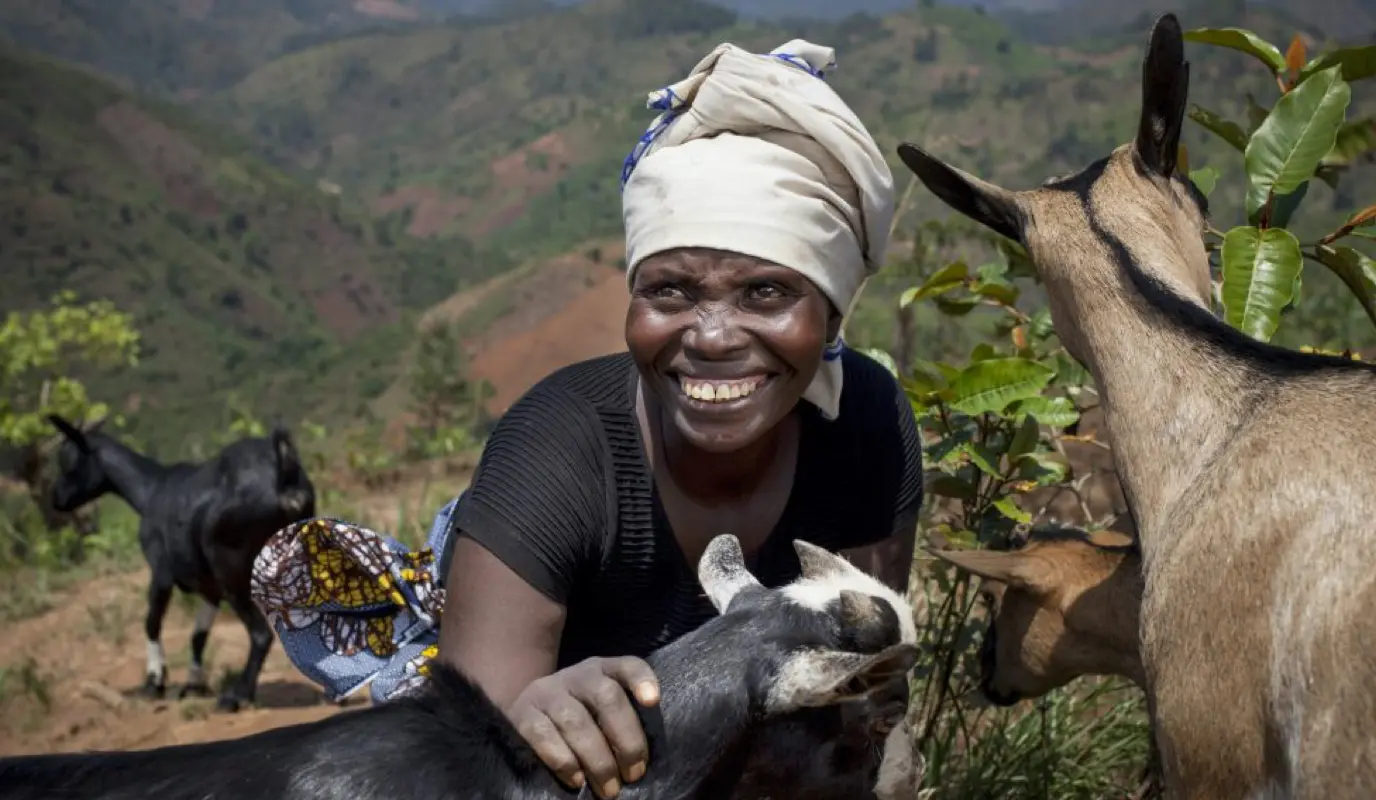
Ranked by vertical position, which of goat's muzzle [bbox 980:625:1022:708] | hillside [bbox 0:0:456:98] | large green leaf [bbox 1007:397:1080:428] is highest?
hillside [bbox 0:0:456:98]

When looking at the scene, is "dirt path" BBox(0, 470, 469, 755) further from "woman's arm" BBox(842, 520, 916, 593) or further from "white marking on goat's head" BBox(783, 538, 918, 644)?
"white marking on goat's head" BBox(783, 538, 918, 644)

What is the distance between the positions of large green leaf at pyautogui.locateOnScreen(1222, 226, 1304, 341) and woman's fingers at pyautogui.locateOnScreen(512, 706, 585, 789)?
1605 millimetres

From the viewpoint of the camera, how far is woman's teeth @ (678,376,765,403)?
8.06 feet

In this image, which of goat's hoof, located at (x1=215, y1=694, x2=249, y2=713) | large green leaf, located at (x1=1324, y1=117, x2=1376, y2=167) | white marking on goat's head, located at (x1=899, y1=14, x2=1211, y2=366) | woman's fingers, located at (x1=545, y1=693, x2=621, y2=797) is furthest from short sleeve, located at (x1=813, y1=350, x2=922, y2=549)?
goat's hoof, located at (x1=215, y1=694, x2=249, y2=713)

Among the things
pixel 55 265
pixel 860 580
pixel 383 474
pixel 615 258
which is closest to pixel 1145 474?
pixel 860 580

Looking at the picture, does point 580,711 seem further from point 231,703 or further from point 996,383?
point 231,703

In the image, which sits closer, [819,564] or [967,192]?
[819,564]

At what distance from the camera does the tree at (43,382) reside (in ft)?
36.3

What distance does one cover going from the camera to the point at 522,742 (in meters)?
2.00

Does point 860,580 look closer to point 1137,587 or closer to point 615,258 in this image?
point 1137,587

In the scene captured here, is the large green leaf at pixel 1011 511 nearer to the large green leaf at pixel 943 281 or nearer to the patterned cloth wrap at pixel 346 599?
the large green leaf at pixel 943 281

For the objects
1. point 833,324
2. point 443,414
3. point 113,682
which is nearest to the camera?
point 833,324

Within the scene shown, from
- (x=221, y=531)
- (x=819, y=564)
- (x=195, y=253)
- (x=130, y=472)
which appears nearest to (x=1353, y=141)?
(x=819, y=564)

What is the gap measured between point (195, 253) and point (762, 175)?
55967 mm
